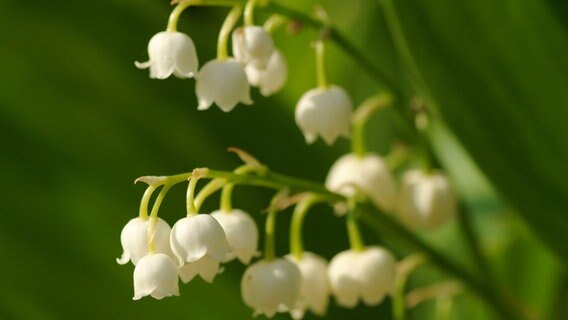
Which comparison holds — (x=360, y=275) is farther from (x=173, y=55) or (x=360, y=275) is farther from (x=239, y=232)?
(x=173, y=55)

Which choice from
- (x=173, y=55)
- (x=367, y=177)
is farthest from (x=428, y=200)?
(x=173, y=55)

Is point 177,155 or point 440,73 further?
point 177,155

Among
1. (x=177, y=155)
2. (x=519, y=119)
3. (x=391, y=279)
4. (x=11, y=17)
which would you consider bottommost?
(x=391, y=279)

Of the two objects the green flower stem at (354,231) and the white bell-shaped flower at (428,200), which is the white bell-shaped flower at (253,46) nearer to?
the green flower stem at (354,231)

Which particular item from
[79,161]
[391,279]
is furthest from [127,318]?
[391,279]

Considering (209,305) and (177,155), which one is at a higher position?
(177,155)

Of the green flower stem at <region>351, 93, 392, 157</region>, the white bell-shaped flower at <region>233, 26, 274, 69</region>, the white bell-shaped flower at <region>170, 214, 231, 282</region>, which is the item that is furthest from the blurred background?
the white bell-shaped flower at <region>170, 214, 231, 282</region>

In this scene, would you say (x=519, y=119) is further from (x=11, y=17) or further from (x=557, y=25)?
(x=11, y=17)
